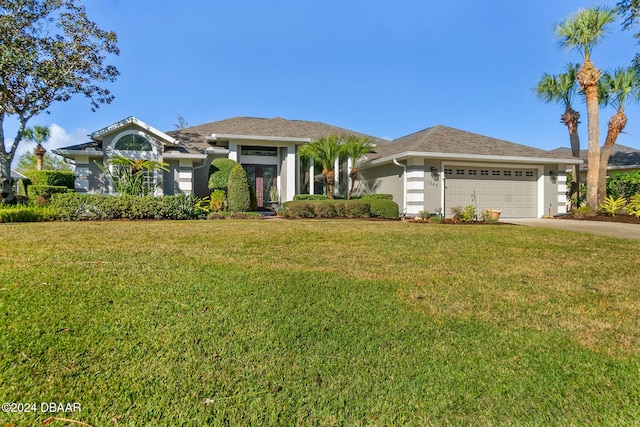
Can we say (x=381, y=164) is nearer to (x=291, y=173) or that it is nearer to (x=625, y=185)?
(x=291, y=173)

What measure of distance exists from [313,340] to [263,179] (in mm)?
15762

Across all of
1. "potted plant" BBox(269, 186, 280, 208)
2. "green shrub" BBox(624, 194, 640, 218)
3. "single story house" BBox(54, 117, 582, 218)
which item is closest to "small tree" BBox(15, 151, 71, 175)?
"single story house" BBox(54, 117, 582, 218)

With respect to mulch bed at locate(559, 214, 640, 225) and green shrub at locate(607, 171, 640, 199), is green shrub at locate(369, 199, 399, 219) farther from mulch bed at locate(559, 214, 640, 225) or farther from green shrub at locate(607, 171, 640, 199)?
green shrub at locate(607, 171, 640, 199)

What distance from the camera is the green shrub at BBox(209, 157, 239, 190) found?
1511cm

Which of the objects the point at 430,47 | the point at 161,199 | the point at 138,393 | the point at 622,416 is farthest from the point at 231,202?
the point at 622,416

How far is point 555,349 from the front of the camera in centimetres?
290

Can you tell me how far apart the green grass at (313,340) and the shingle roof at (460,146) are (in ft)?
35.2

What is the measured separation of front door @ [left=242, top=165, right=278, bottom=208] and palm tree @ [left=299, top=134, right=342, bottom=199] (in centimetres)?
263

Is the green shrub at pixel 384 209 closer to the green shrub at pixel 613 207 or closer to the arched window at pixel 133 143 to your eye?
the green shrub at pixel 613 207

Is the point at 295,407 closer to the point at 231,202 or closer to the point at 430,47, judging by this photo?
the point at 231,202

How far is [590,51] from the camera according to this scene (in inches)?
604

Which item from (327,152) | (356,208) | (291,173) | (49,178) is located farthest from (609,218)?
(49,178)

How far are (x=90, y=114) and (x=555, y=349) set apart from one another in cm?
2082

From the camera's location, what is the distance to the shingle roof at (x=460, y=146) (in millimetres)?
15469
